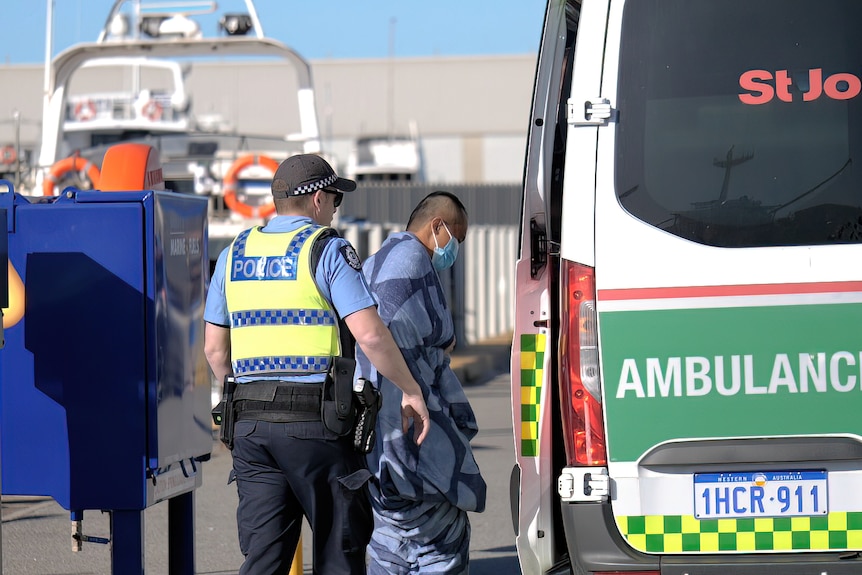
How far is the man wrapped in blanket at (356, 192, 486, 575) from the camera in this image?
4867mm

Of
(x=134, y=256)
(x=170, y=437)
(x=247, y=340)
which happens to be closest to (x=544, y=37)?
(x=247, y=340)

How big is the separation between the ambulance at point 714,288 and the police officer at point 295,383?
896mm

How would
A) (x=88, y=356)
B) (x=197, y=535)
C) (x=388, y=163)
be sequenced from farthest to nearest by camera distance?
(x=388, y=163), (x=197, y=535), (x=88, y=356)

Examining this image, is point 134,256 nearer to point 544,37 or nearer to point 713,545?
point 544,37

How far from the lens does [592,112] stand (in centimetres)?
359

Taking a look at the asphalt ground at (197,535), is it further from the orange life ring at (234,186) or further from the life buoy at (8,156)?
the life buoy at (8,156)

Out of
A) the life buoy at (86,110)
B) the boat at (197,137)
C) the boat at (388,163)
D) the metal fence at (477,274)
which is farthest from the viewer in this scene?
the boat at (388,163)

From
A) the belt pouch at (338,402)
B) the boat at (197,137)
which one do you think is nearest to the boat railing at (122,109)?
the boat at (197,137)

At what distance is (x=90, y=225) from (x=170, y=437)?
0.85 meters

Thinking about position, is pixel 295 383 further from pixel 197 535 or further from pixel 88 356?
pixel 197 535

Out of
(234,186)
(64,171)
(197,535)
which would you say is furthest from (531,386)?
Result: (234,186)

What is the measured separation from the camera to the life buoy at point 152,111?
20625mm

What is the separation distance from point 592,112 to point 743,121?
425 mm

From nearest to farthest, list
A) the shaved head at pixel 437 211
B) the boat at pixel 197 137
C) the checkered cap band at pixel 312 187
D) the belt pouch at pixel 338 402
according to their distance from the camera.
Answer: the belt pouch at pixel 338 402 < the checkered cap band at pixel 312 187 < the shaved head at pixel 437 211 < the boat at pixel 197 137
